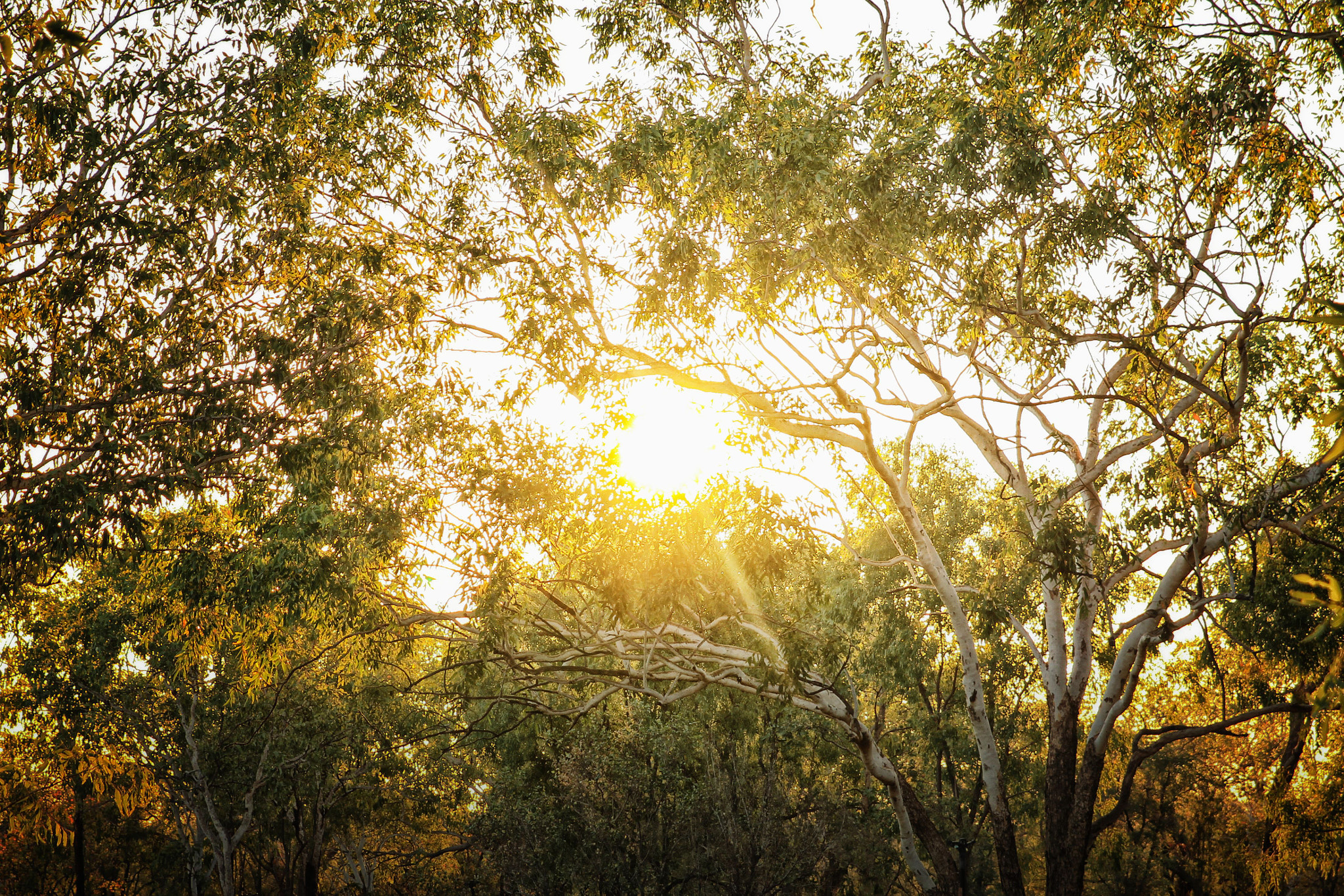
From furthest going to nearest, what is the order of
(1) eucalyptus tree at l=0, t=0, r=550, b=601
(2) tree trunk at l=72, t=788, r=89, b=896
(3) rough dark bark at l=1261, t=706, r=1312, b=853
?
1. (2) tree trunk at l=72, t=788, r=89, b=896
2. (3) rough dark bark at l=1261, t=706, r=1312, b=853
3. (1) eucalyptus tree at l=0, t=0, r=550, b=601

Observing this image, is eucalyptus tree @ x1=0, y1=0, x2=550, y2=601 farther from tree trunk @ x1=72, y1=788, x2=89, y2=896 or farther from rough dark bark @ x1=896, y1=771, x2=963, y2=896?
tree trunk @ x1=72, y1=788, x2=89, y2=896

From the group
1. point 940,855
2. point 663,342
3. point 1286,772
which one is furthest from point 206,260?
point 1286,772

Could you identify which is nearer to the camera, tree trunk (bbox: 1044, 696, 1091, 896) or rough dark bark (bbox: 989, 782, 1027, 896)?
tree trunk (bbox: 1044, 696, 1091, 896)

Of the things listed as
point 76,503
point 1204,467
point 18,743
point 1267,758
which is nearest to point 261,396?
point 76,503

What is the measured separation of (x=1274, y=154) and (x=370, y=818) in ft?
91.5

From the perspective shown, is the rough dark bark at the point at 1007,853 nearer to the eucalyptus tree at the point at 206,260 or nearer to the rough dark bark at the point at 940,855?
the rough dark bark at the point at 940,855

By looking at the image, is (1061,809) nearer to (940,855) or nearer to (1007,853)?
(1007,853)

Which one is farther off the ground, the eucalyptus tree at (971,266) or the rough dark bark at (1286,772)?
the eucalyptus tree at (971,266)

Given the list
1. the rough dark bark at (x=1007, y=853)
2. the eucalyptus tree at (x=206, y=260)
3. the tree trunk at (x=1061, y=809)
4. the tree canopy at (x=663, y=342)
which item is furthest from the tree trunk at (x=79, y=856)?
the tree trunk at (x=1061, y=809)

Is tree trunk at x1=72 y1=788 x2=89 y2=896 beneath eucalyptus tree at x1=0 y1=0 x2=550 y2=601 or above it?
beneath

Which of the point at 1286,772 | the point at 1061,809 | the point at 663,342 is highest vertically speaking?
the point at 663,342

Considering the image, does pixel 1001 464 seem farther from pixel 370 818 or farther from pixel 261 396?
pixel 370 818

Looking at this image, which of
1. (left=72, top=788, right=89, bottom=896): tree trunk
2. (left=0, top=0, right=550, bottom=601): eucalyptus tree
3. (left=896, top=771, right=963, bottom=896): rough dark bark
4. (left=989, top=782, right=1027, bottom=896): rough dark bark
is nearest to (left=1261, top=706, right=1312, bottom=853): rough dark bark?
(left=989, top=782, right=1027, bottom=896): rough dark bark

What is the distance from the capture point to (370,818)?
91.2 feet
